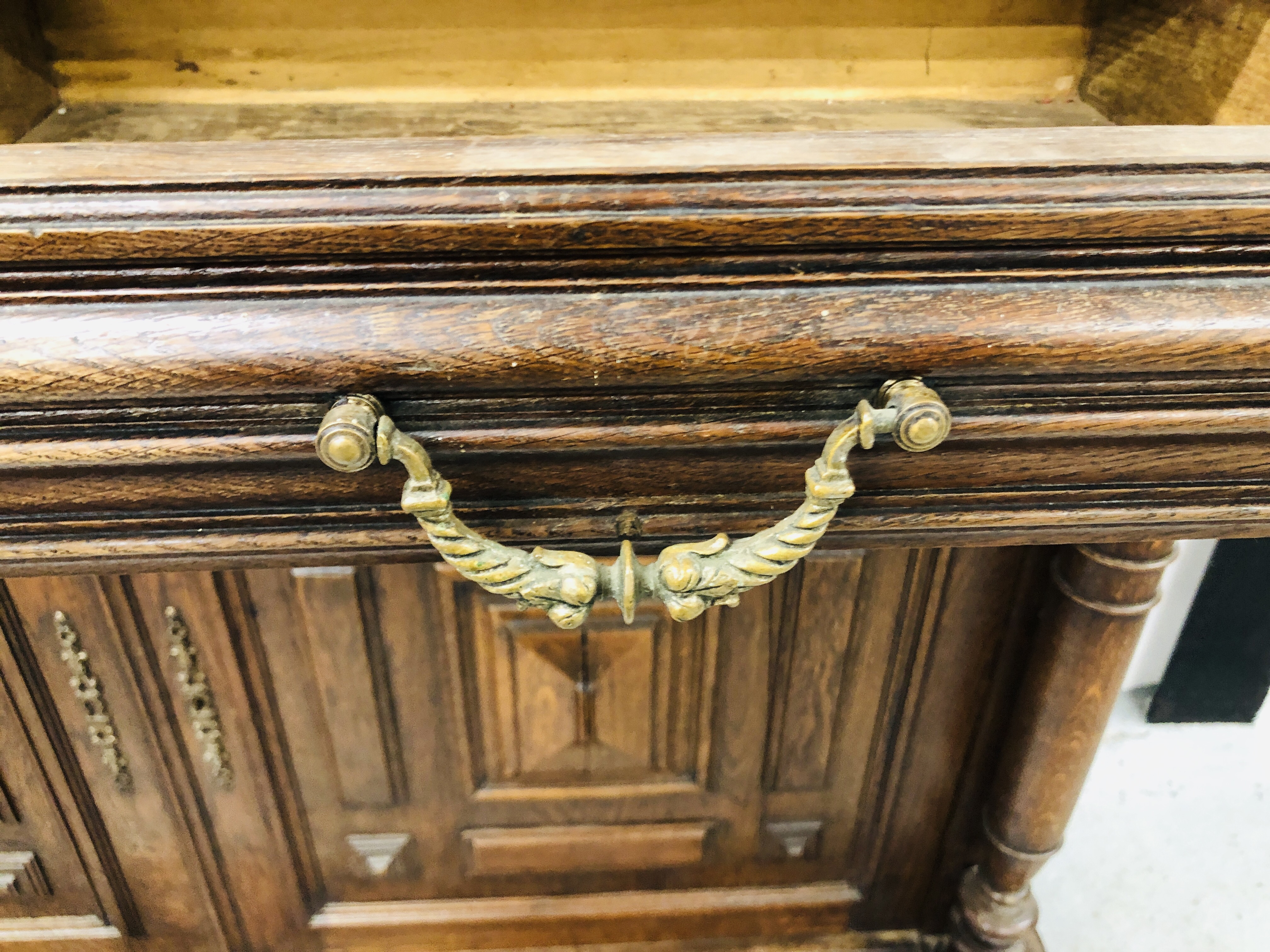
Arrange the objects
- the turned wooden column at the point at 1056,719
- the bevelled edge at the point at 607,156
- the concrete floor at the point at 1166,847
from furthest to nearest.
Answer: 1. the concrete floor at the point at 1166,847
2. the turned wooden column at the point at 1056,719
3. the bevelled edge at the point at 607,156

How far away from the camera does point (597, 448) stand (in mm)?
349

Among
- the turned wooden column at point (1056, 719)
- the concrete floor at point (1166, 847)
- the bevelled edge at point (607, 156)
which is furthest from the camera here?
the concrete floor at point (1166, 847)

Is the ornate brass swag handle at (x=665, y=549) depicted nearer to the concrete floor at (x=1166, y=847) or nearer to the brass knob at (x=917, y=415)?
the brass knob at (x=917, y=415)

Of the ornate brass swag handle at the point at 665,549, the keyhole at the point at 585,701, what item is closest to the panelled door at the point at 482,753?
the keyhole at the point at 585,701

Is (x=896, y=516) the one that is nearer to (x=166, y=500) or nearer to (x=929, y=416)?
(x=929, y=416)

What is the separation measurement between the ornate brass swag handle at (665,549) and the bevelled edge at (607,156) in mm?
82

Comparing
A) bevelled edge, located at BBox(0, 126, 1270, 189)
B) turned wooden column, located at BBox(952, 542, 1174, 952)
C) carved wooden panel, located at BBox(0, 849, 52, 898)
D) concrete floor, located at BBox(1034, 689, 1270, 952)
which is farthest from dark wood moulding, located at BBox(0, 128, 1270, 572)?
concrete floor, located at BBox(1034, 689, 1270, 952)

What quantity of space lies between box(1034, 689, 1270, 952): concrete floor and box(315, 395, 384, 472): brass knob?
779 mm

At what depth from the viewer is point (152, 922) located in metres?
0.62

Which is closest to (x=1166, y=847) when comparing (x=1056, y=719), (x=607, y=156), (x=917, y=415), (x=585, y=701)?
(x=1056, y=719)

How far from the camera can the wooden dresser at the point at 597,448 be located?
1.03 feet

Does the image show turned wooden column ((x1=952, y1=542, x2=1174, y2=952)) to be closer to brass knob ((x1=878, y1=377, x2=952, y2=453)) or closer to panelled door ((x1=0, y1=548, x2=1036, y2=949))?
panelled door ((x1=0, y1=548, x2=1036, y2=949))

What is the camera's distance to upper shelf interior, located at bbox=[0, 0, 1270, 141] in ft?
1.73

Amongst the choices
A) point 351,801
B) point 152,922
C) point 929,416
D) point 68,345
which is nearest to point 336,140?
point 68,345
